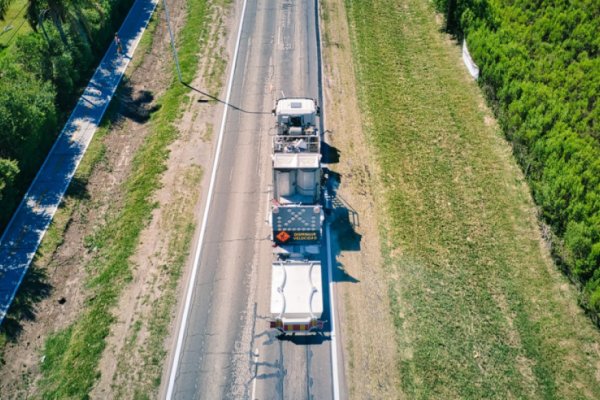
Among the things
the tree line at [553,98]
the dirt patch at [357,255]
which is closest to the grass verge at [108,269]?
the dirt patch at [357,255]

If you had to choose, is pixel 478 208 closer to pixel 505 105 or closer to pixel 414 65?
pixel 505 105

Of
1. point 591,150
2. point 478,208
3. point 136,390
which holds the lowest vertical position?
point 136,390

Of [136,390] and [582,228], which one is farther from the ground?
[582,228]

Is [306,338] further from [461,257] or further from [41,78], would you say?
[41,78]

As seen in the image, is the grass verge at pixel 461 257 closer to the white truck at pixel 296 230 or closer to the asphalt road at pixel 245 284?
the white truck at pixel 296 230

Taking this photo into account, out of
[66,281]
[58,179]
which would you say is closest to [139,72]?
[58,179]

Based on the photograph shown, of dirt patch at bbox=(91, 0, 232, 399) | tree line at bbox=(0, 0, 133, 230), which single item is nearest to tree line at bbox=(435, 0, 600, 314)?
dirt patch at bbox=(91, 0, 232, 399)
